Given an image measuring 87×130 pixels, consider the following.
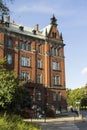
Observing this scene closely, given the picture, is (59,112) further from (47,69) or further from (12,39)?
(12,39)

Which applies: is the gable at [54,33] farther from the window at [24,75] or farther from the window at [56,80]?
the window at [24,75]

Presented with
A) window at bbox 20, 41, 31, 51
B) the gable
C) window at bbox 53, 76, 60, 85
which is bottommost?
window at bbox 53, 76, 60, 85

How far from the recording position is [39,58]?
232 feet

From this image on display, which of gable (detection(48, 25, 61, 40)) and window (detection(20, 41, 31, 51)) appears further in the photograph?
gable (detection(48, 25, 61, 40))

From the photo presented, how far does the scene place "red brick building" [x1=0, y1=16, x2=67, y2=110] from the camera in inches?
2581

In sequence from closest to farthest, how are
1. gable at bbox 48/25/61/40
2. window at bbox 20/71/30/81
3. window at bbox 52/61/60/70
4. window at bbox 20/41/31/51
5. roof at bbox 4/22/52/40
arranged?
1. window at bbox 20/71/30/81
2. window at bbox 20/41/31/51
3. roof at bbox 4/22/52/40
4. window at bbox 52/61/60/70
5. gable at bbox 48/25/61/40

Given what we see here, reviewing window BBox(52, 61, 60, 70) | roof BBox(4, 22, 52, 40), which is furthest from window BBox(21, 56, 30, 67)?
window BBox(52, 61, 60, 70)

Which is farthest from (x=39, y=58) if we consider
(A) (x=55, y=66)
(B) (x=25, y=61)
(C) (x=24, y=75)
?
(C) (x=24, y=75)

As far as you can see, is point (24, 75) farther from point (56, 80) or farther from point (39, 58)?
point (56, 80)

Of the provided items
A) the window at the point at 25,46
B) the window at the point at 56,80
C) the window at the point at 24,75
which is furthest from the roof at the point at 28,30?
the window at the point at 56,80

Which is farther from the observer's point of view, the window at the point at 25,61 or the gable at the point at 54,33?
the gable at the point at 54,33

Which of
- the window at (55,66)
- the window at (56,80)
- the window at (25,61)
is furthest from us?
the window at (55,66)

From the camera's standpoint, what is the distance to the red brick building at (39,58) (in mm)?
65562

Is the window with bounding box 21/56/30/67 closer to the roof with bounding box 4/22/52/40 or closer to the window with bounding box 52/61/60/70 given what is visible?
the roof with bounding box 4/22/52/40
